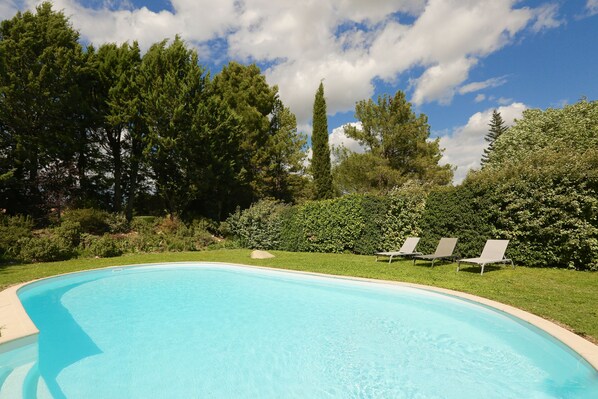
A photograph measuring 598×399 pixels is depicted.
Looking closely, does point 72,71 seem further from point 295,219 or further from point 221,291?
point 221,291

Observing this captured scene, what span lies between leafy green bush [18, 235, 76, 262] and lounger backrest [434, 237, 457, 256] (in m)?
15.6

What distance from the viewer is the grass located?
5562 mm

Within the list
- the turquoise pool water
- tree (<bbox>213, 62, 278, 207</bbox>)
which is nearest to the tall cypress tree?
tree (<bbox>213, 62, 278, 207</bbox>)

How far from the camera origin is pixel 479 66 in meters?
15.1

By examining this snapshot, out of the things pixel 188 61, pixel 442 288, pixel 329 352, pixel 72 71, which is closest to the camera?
pixel 329 352

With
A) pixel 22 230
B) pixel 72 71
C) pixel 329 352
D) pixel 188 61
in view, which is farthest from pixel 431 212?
pixel 72 71

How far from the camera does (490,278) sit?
8648 millimetres

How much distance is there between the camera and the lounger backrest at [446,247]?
35.4 feet

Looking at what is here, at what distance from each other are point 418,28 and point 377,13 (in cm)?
211

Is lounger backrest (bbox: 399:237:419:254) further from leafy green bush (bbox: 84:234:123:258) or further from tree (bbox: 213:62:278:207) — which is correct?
tree (bbox: 213:62:278:207)

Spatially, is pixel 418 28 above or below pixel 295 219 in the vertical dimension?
above

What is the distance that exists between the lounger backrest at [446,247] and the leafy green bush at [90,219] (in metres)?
17.2

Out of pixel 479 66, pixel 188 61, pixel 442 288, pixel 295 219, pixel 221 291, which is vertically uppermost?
pixel 188 61

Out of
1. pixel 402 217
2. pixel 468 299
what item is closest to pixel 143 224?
pixel 402 217
